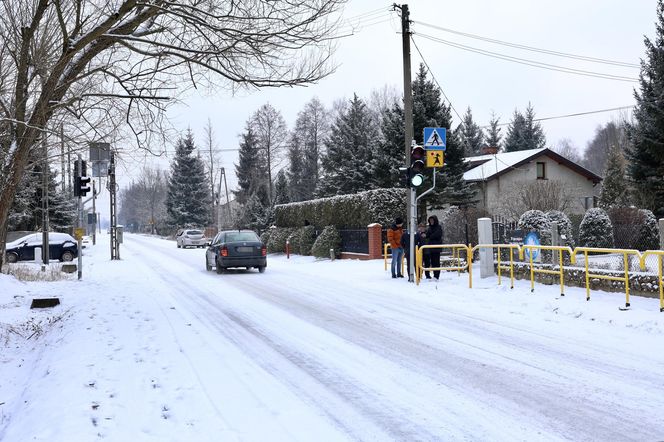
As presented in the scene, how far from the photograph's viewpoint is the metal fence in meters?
24.6

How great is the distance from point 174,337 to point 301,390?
339 cm

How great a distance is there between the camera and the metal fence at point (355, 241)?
24.6m

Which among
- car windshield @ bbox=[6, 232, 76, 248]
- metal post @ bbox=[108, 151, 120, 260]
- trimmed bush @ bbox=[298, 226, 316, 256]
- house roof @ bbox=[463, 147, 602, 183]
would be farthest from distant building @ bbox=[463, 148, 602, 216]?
car windshield @ bbox=[6, 232, 76, 248]

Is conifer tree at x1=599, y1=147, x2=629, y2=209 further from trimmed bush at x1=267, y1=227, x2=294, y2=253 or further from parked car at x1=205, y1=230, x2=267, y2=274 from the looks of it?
parked car at x1=205, y1=230, x2=267, y2=274

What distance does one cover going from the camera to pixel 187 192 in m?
70.6

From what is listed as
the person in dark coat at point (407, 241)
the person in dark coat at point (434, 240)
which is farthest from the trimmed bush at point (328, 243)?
the person in dark coat at point (434, 240)

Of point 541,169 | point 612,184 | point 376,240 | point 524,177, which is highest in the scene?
point 541,169

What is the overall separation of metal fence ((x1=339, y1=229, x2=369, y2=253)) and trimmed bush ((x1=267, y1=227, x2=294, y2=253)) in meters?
6.05

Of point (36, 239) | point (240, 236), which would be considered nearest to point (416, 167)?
point (240, 236)

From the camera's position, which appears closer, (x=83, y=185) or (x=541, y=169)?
(x=83, y=185)

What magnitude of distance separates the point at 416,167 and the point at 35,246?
2405 centimetres

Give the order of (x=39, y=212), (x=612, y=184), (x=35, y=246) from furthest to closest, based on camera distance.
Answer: (x=39, y=212) < (x=612, y=184) < (x=35, y=246)

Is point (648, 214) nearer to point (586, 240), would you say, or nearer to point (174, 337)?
point (586, 240)

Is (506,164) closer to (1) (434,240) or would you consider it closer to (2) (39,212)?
(1) (434,240)
